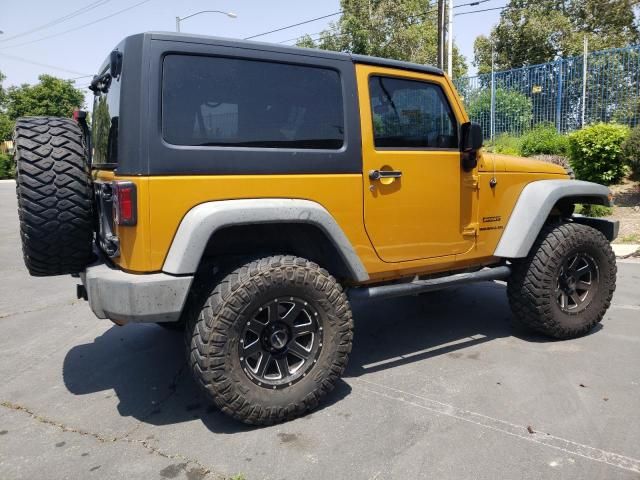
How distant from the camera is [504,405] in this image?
3189mm

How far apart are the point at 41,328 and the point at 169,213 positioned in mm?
3051

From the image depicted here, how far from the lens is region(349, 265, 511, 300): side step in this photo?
3.43m

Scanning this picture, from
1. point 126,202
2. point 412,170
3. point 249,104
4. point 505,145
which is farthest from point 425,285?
point 505,145

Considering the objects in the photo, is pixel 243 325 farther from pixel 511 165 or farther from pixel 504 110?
pixel 504 110

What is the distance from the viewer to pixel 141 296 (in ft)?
8.72

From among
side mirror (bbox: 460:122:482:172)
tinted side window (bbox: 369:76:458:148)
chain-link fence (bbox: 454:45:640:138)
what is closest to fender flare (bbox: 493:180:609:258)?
side mirror (bbox: 460:122:482:172)

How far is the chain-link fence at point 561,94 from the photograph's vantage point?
39.4ft

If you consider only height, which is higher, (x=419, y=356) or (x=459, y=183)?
(x=459, y=183)

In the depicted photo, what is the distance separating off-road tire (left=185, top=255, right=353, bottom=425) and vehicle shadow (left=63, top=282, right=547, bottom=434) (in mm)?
221

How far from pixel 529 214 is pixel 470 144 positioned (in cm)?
76

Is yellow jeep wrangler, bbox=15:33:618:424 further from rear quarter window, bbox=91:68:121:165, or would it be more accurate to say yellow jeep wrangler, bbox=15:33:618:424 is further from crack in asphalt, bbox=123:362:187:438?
crack in asphalt, bbox=123:362:187:438

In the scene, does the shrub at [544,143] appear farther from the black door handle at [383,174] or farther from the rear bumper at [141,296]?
the rear bumper at [141,296]

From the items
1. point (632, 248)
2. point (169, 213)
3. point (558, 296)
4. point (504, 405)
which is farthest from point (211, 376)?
point (632, 248)

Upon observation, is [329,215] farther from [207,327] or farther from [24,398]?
[24,398]
